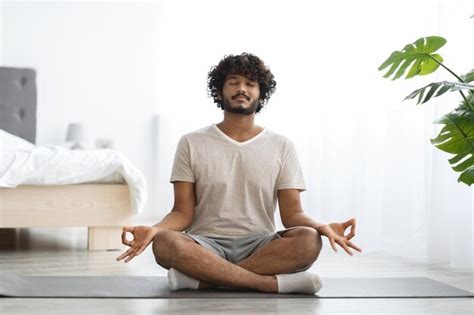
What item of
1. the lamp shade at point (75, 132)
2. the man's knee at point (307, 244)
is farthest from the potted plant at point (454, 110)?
the lamp shade at point (75, 132)

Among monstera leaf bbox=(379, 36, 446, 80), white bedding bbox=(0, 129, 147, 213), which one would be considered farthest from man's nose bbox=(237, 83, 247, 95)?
white bedding bbox=(0, 129, 147, 213)

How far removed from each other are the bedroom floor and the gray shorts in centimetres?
26

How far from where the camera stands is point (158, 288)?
266cm

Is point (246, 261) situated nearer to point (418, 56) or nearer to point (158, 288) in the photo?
point (158, 288)

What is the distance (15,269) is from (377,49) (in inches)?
85.0

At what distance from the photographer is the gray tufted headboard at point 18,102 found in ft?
18.4

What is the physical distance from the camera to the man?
2557 millimetres

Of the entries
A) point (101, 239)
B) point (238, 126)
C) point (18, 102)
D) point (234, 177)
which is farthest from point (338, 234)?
point (18, 102)

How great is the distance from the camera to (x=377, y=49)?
14.0 ft

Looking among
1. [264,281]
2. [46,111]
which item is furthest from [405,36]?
[46,111]

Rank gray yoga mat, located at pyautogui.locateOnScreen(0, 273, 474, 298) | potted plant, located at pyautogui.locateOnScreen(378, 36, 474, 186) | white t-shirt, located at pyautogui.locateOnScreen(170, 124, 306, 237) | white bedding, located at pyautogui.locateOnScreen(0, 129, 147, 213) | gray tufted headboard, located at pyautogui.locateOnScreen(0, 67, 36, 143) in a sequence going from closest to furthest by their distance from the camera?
gray yoga mat, located at pyautogui.locateOnScreen(0, 273, 474, 298)
potted plant, located at pyautogui.locateOnScreen(378, 36, 474, 186)
white t-shirt, located at pyautogui.locateOnScreen(170, 124, 306, 237)
white bedding, located at pyautogui.locateOnScreen(0, 129, 147, 213)
gray tufted headboard, located at pyautogui.locateOnScreen(0, 67, 36, 143)

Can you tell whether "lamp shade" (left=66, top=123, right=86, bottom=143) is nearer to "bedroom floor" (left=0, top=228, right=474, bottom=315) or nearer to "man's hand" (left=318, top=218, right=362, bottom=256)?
"bedroom floor" (left=0, top=228, right=474, bottom=315)

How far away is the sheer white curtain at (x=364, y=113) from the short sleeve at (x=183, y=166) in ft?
4.43

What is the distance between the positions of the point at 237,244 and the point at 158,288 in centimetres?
29
